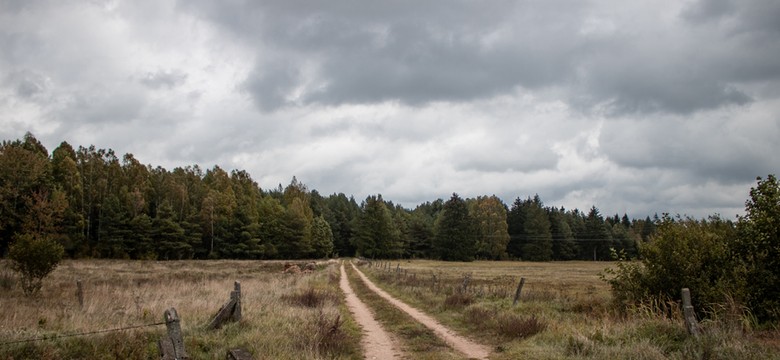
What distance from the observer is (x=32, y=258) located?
20.6m

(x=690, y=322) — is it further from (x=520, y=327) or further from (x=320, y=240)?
(x=320, y=240)

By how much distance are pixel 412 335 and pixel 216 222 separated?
8083 cm

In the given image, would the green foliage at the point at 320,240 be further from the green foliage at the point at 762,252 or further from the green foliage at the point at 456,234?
the green foliage at the point at 762,252

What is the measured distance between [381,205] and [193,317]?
93.9 metres

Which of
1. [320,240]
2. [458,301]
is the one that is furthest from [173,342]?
[320,240]

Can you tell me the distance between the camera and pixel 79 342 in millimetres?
9578

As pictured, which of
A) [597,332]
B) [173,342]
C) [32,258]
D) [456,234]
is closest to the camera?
[173,342]

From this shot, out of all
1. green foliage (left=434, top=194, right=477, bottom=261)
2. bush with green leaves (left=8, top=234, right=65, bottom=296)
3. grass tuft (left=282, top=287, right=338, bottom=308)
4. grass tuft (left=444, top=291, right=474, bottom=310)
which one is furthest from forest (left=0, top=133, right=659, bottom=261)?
grass tuft (left=444, top=291, right=474, bottom=310)

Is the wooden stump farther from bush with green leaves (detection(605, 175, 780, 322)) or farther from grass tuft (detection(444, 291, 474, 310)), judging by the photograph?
grass tuft (detection(444, 291, 474, 310))

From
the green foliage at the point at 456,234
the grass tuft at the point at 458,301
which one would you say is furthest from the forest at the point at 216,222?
the grass tuft at the point at 458,301

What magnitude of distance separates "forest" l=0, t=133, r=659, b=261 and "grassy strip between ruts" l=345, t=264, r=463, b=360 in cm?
4495

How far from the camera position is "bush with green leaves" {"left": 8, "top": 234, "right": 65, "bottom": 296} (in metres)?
20.5

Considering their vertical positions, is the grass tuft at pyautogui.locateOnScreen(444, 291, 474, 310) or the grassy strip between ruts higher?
the grass tuft at pyautogui.locateOnScreen(444, 291, 474, 310)

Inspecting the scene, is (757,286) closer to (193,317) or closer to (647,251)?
(647,251)
